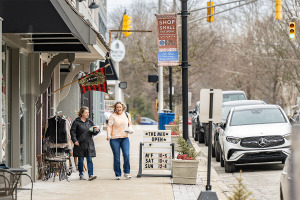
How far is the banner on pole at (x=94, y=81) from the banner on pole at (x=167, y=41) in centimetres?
169

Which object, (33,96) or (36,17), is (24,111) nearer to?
(33,96)

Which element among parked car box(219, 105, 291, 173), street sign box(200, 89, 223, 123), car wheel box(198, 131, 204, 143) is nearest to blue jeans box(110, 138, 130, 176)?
parked car box(219, 105, 291, 173)

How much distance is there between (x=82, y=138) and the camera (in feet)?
48.9

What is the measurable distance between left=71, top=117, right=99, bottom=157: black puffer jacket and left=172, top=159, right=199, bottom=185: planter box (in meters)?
1.90

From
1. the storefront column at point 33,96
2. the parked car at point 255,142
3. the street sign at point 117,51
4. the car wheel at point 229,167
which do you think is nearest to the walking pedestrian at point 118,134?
the storefront column at point 33,96

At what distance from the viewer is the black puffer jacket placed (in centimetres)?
1484

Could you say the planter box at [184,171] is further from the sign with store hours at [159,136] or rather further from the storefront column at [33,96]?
the storefront column at [33,96]

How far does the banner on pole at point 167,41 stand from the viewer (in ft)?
56.5

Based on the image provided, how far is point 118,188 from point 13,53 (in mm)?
3203

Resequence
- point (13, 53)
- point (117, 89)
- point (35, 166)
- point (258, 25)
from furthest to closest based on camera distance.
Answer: point (258, 25)
point (117, 89)
point (35, 166)
point (13, 53)

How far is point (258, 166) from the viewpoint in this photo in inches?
734

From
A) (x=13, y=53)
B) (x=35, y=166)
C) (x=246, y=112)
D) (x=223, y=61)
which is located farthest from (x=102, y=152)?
(x=223, y=61)

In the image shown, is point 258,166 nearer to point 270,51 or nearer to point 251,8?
point 270,51

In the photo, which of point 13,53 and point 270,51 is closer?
point 13,53
